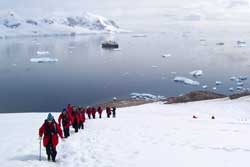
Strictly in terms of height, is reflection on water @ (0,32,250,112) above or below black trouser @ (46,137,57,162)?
below

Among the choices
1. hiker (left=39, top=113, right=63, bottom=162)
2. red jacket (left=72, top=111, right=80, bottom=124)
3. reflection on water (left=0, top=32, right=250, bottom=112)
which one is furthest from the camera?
reflection on water (left=0, top=32, right=250, bottom=112)

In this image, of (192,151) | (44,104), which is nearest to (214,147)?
(192,151)

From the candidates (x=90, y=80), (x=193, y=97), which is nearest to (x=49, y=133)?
(x=193, y=97)

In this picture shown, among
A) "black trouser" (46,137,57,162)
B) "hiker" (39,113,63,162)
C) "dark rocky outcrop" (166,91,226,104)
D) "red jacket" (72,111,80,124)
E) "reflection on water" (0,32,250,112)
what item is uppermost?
"hiker" (39,113,63,162)

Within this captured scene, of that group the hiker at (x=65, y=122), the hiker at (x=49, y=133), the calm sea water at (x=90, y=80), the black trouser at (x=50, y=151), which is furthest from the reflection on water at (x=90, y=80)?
the hiker at (x=49, y=133)

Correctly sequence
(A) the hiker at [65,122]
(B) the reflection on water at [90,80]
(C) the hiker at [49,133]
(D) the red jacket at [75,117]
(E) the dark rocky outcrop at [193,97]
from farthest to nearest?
1. (B) the reflection on water at [90,80]
2. (E) the dark rocky outcrop at [193,97]
3. (D) the red jacket at [75,117]
4. (A) the hiker at [65,122]
5. (C) the hiker at [49,133]

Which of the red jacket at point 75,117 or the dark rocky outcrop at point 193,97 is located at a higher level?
the red jacket at point 75,117

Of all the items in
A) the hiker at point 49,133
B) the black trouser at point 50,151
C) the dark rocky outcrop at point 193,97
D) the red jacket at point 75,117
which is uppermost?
the hiker at point 49,133

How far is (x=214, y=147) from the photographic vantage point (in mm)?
14188

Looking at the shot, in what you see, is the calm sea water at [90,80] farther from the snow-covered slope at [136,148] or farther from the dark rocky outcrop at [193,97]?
the snow-covered slope at [136,148]

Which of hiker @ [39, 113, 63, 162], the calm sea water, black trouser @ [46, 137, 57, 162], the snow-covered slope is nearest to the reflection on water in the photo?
the calm sea water

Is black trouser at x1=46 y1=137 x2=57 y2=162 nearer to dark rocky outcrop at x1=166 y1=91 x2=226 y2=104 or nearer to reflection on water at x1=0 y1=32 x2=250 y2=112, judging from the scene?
dark rocky outcrop at x1=166 y1=91 x2=226 y2=104

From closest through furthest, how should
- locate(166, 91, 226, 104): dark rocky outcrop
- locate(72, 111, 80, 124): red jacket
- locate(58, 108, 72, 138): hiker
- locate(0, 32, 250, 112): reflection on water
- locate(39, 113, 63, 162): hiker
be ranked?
locate(39, 113, 63, 162): hiker, locate(58, 108, 72, 138): hiker, locate(72, 111, 80, 124): red jacket, locate(166, 91, 226, 104): dark rocky outcrop, locate(0, 32, 250, 112): reflection on water

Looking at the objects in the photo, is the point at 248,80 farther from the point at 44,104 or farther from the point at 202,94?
the point at 44,104
